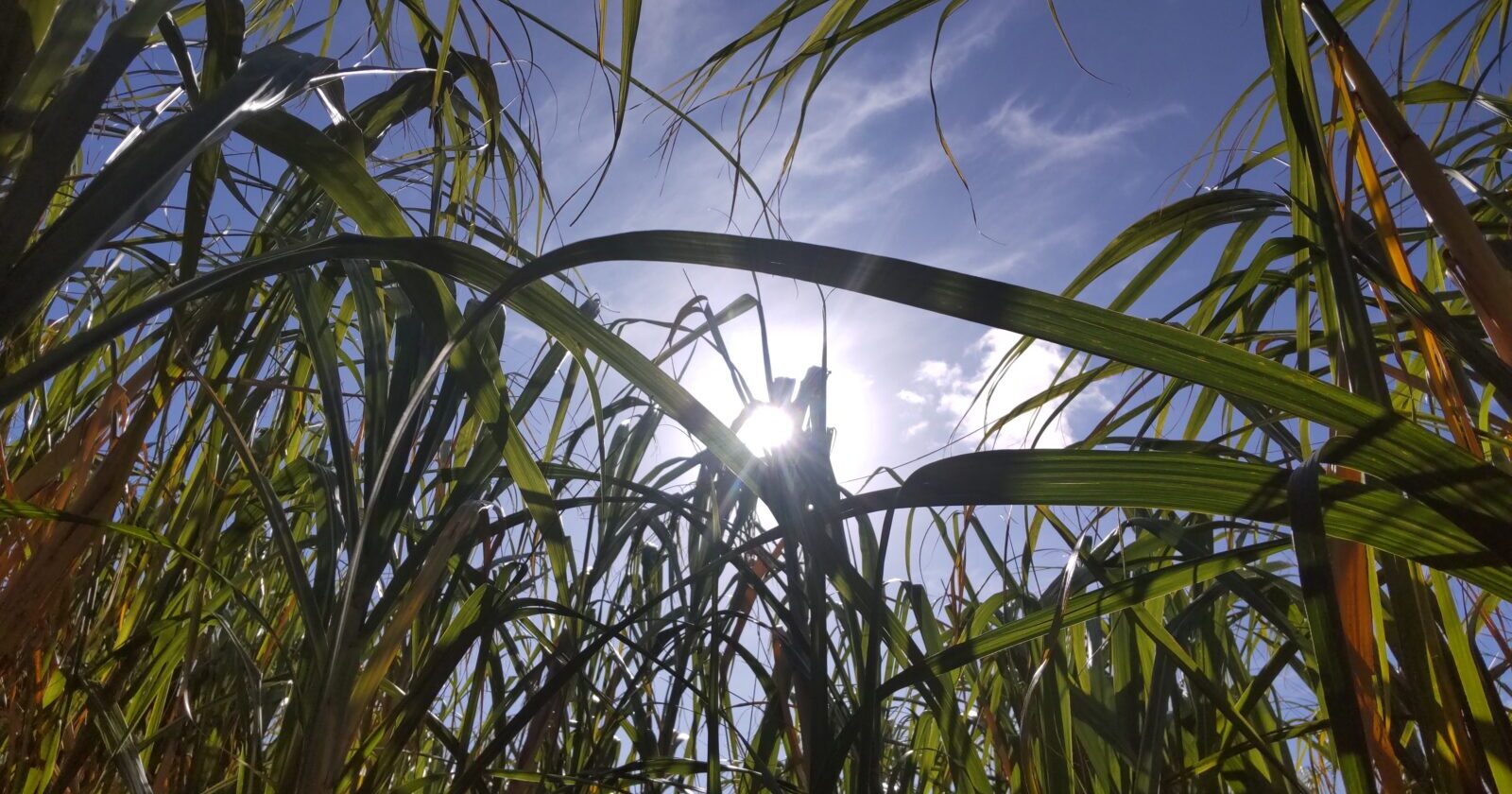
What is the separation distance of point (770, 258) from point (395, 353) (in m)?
0.49

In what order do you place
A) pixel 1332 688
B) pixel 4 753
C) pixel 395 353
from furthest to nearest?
pixel 4 753, pixel 395 353, pixel 1332 688

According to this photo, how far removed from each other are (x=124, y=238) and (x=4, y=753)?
621 millimetres

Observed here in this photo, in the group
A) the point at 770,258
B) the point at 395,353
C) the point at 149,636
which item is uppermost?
the point at 395,353

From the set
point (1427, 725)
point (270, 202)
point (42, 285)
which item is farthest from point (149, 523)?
point (1427, 725)

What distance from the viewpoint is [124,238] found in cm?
112

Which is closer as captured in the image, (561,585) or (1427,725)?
(1427,725)

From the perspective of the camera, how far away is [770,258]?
41 cm

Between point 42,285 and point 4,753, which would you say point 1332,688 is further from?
point 4,753

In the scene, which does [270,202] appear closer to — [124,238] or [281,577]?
[124,238]

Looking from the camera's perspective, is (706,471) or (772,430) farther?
(706,471)

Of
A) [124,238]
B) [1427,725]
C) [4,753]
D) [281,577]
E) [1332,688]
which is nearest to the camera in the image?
[1332,688]

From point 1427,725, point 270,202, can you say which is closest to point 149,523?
point 270,202

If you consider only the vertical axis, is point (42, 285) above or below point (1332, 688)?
above

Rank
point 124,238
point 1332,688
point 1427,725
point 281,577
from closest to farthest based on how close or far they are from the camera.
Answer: point 1332,688 < point 1427,725 < point 124,238 < point 281,577
